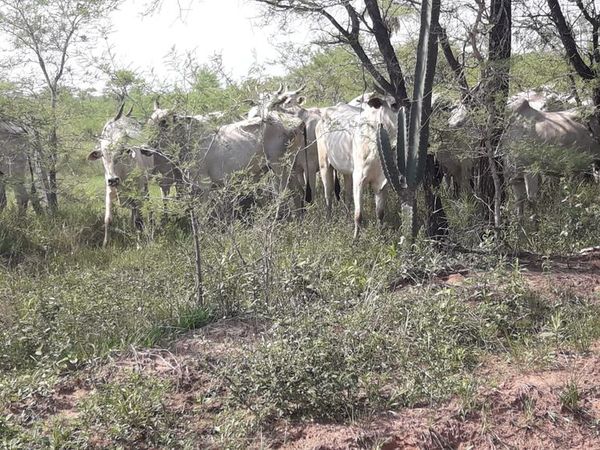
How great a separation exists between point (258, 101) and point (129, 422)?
11.1 ft

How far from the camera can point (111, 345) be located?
5109 millimetres

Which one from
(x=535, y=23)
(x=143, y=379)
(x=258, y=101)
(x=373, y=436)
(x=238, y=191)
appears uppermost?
(x=535, y=23)

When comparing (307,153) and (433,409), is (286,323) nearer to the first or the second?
(433,409)

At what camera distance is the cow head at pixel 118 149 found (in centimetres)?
616

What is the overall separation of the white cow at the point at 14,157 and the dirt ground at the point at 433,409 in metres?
4.20

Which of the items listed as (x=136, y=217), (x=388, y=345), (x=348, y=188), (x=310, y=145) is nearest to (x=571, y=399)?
(x=388, y=345)

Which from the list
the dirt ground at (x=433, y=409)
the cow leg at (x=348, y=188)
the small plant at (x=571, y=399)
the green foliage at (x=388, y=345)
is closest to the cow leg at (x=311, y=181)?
the cow leg at (x=348, y=188)

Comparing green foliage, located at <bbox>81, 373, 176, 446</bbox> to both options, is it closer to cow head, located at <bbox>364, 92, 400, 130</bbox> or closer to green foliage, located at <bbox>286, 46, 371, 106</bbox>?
green foliage, located at <bbox>286, 46, 371, 106</bbox>

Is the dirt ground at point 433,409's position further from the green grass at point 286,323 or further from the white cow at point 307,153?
the white cow at point 307,153

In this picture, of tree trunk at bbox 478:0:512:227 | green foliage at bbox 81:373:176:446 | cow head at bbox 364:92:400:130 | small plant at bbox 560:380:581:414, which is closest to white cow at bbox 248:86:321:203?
cow head at bbox 364:92:400:130

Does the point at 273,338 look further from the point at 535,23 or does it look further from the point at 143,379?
the point at 535,23

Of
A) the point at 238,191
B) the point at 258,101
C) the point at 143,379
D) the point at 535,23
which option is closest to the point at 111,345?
the point at 143,379

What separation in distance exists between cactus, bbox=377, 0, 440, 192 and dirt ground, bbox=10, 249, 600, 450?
2.30 metres

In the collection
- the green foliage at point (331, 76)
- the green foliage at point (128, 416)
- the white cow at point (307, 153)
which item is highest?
the green foliage at point (331, 76)
